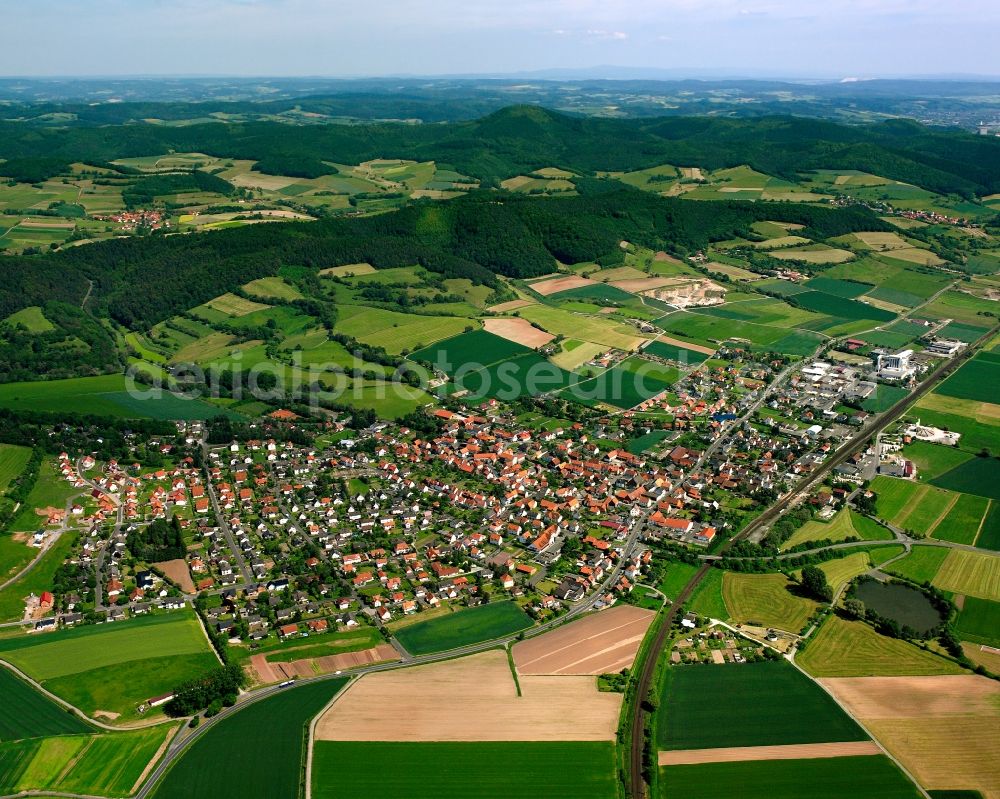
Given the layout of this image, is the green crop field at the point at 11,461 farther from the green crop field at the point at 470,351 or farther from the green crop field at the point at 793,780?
the green crop field at the point at 793,780

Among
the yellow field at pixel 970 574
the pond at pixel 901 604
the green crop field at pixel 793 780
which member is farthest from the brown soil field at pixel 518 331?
the green crop field at pixel 793 780

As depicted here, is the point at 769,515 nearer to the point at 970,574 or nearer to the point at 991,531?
the point at 970,574

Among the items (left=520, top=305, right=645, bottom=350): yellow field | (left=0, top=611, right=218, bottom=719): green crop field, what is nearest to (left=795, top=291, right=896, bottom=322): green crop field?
(left=520, top=305, right=645, bottom=350): yellow field

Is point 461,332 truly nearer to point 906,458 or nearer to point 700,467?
point 700,467

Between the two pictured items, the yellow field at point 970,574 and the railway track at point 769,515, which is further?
the yellow field at point 970,574

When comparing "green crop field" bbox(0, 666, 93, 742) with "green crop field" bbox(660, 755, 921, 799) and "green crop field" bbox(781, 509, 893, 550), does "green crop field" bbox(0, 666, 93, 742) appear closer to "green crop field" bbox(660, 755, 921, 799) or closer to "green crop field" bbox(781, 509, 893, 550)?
"green crop field" bbox(660, 755, 921, 799)

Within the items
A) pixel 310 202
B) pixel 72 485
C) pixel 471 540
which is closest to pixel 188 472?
pixel 72 485
